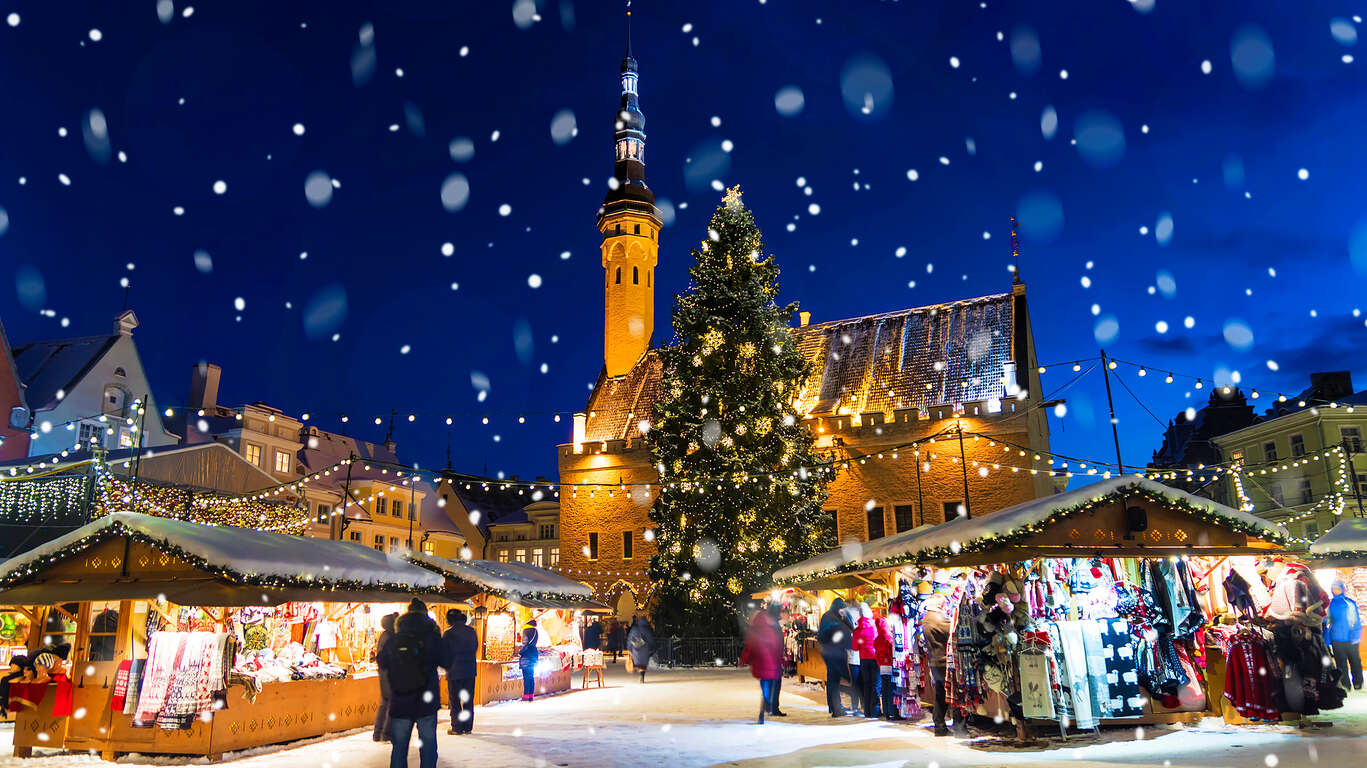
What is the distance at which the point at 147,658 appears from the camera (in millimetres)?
10000

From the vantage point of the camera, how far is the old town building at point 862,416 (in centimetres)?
3412

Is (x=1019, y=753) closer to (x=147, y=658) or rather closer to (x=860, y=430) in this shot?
(x=147, y=658)

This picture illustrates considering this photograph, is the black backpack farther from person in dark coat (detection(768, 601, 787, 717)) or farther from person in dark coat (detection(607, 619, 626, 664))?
person in dark coat (detection(607, 619, 626, 664))

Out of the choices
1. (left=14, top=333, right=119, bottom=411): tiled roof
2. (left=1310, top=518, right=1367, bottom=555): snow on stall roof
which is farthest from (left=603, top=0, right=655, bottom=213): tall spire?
(left=1310, top=518, right=1367, bottom=555): snow on stall roof

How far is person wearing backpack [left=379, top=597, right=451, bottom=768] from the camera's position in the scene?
6.97m

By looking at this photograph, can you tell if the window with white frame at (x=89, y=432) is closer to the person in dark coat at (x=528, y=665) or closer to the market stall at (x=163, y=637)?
the person in dark coat at (x=528, y=665)

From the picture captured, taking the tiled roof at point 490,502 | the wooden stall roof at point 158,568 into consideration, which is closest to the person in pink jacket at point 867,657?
the wooden stall roof at point 158,568

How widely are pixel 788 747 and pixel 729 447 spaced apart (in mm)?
19643

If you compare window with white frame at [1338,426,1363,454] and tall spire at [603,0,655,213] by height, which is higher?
tall spire at [603,0,655,213]

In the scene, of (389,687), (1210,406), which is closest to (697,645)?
(389,687)

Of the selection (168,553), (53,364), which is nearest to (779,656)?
(168,553)

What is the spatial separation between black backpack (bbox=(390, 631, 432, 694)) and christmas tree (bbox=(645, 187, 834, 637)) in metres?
21.3

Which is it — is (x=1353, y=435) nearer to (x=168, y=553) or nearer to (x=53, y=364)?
(x=168, y=553)

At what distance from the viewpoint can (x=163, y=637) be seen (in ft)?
32.7
